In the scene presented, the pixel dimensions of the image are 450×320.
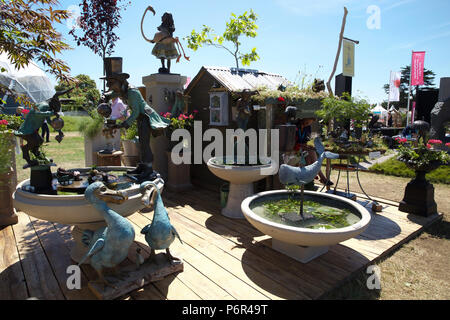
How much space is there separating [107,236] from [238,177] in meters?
2.18

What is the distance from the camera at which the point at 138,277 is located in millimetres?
2467

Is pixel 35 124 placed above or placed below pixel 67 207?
above

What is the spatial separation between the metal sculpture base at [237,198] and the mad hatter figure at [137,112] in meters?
1.39

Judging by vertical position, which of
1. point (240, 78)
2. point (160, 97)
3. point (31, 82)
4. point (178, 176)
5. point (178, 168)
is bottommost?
point (178, 176)

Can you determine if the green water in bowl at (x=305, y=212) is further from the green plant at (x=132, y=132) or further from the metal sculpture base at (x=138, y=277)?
the green plant at (x=132, y=132)

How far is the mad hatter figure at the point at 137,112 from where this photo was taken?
3193 mm

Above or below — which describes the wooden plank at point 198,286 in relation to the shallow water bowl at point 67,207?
below

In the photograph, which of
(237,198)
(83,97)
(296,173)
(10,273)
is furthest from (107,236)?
(83,97)

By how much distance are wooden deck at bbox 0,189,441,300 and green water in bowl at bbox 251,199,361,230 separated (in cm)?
41

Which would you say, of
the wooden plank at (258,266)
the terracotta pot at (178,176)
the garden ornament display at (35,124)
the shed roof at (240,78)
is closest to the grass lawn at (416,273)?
the wooden plank at (258,266)

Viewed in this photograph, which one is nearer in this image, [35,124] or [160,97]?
[35,124]

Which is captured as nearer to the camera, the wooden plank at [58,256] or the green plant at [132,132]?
the wooden plank at [58,256]

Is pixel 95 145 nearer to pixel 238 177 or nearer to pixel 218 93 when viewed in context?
pixel 218 93

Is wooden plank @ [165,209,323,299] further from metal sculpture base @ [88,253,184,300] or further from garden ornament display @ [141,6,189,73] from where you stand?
garden ornament display @ [141,6,189,73]
